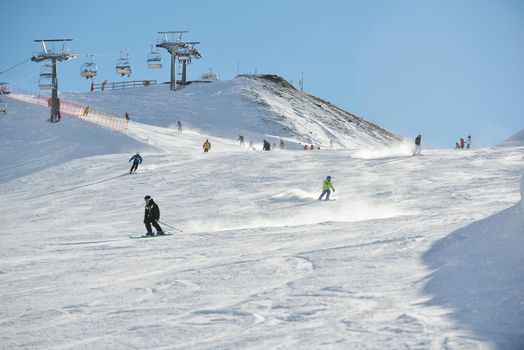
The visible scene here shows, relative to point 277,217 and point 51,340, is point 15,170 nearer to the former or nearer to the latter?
point 277,217

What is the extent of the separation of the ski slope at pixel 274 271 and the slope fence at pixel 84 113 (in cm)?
2355

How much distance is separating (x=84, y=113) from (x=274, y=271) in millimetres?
45416

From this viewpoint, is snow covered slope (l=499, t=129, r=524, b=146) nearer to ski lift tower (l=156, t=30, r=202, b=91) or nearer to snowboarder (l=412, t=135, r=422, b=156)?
snowboarder (l=412, t=135, r=422, b=156)

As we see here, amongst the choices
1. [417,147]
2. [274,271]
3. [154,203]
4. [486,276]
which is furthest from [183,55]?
[486,276]

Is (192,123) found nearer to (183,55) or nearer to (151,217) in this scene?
(183,55)

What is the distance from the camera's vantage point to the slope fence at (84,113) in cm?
4981

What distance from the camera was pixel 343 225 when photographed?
50.6 feet

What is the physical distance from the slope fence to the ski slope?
77.3ft

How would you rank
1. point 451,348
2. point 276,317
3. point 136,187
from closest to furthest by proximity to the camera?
point 451,348
point 276,317
point 136,187

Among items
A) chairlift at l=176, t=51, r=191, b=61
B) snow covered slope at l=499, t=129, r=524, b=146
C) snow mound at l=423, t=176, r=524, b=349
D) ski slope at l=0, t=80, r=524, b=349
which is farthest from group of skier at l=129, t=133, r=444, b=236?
chairlift at l=176, t=51, r=191, b=61

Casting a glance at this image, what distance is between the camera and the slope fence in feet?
163

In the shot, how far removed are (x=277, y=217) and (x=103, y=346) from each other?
43.9 ft

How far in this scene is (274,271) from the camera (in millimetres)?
10266

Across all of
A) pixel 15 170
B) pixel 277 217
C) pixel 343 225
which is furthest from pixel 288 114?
pixel 343 225
